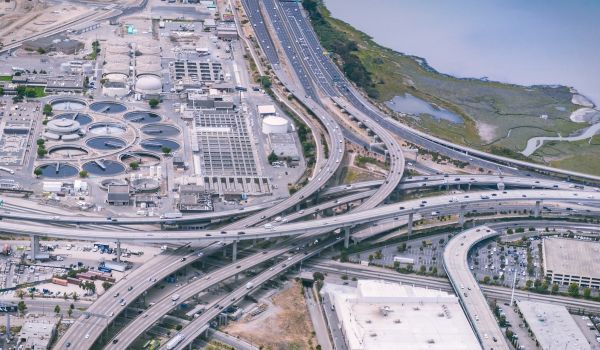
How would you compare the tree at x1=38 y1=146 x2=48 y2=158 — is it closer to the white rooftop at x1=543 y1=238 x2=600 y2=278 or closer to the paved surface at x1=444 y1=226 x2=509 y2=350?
the paved surface at x1=444 y1=226 x2=509 y2=350

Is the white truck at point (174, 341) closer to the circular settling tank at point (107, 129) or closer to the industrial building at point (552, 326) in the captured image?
the industrial building at point (552, 326)

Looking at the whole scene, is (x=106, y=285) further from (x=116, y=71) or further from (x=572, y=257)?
(x=116, y=71)

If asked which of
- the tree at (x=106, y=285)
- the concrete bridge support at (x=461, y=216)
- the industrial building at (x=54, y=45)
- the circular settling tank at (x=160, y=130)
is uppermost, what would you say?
the industrial building at (x=54, y=45)

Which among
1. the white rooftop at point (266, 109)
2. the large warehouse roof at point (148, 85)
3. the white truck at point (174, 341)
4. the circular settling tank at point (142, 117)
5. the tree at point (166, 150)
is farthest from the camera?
the large warehouse roof at point (148, 85)

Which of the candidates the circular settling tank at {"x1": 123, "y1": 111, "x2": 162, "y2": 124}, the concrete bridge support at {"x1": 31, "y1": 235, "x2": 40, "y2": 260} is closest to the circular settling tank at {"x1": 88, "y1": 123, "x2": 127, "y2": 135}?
the circular settling tank at {"x1": 123, "y1": 111, "x2": 162, "y2": 124}

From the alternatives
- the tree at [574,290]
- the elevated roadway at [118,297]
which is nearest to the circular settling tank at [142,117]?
the elevated roadway at [118,297]

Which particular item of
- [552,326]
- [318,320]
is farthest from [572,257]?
[318,320]
